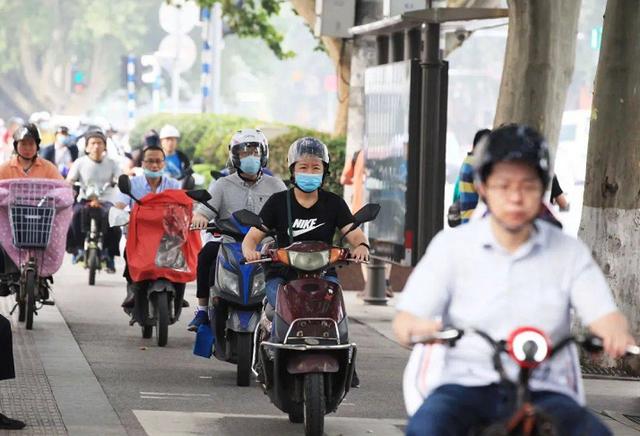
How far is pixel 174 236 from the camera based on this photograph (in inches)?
555

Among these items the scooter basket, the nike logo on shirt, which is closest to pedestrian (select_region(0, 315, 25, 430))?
the nike logo on shirt

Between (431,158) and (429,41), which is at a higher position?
(429,41)

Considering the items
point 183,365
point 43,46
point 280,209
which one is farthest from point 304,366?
point 43,46

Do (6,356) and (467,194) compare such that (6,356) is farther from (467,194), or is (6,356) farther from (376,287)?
(376,287)

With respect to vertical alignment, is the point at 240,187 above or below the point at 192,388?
above

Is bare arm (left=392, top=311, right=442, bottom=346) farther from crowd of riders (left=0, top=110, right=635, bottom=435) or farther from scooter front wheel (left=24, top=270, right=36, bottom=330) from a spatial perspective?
scooter front wheel (left=24, top=270, right=36, bottom=330)

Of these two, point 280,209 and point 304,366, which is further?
point 280,209

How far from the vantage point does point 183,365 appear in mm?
12820

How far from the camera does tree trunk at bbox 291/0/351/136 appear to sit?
82.1 feet

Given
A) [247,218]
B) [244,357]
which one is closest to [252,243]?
[247,218]

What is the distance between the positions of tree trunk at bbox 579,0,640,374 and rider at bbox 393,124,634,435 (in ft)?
24.8

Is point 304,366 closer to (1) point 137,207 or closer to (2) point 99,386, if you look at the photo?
(2) point 99,386

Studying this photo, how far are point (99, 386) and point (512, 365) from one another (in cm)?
→ 611

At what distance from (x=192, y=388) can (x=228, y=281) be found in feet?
2.35
